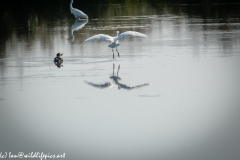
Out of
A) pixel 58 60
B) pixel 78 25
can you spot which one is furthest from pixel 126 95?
pixel 78 25

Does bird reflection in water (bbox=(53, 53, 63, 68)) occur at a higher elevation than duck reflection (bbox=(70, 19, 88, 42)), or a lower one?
lower

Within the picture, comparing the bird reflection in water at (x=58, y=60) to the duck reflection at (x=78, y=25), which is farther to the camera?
the duck reflection at (x=78, y=25)

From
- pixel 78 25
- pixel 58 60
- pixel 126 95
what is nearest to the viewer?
pixel 126 95

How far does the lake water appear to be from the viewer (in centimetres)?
968

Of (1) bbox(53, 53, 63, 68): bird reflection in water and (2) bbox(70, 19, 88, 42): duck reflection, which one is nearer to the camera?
(1) bbox(53, 53, 63, 68): bird reflection in water

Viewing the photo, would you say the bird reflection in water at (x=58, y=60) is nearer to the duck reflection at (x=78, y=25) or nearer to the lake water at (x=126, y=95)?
the lake water at (x=126, y=95)

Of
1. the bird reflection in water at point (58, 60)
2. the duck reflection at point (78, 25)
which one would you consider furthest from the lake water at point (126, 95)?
the duck reflection at point (78, 25)

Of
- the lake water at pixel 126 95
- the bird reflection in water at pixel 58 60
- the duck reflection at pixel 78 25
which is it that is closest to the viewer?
the lake water at pixel 126 95

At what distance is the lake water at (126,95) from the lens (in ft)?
31.8

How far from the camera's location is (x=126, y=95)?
12.8 m

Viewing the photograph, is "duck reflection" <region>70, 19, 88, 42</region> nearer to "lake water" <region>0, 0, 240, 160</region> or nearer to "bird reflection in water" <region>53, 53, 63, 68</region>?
"lake water" <region>0, 0, 240, 160</region>

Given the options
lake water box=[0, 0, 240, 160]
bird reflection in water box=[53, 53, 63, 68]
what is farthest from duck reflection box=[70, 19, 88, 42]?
bird reflection in water box=[53, 53, 63, 68]

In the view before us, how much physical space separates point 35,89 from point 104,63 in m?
3.08

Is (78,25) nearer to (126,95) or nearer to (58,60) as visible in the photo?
(58,60)
